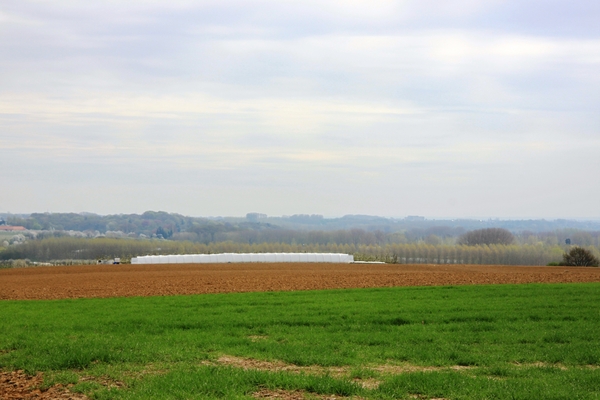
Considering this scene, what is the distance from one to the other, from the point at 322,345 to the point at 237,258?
42.9m

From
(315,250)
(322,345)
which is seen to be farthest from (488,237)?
(322,345)

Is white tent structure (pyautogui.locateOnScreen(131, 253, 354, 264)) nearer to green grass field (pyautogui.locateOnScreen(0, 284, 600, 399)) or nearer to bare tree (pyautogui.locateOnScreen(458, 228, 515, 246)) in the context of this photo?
green grass field (pyautogui.locateOnScreen(0, 284, 600, 399))

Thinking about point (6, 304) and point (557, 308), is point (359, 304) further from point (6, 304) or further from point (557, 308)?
point (6, 304)

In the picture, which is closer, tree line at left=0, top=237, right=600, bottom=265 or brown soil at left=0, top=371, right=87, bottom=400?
brown soil at left=0, top=371, right=87, bottom=400

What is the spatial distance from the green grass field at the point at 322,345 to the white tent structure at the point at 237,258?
32.4 meters

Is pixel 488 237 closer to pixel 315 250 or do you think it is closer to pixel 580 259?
pixel 315 250

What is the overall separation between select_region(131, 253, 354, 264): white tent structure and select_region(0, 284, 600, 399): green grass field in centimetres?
3241

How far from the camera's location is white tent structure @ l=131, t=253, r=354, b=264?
55.7 meters

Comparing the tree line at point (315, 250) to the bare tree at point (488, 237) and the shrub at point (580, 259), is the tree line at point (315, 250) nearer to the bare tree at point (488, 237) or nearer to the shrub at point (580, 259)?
the bare tree at point (488, 237)

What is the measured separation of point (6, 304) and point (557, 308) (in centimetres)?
2008

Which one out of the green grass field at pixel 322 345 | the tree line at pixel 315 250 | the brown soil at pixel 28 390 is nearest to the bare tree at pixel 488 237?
the tree line at pixel 315 250

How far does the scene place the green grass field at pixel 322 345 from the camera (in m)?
10.6

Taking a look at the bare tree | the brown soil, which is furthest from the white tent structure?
the bare tree

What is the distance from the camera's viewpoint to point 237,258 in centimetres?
5650
